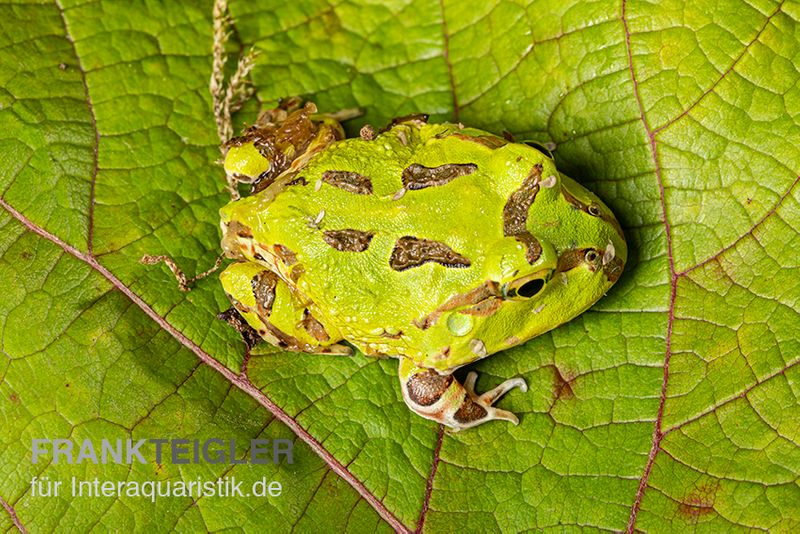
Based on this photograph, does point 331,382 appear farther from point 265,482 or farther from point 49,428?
point 49,428

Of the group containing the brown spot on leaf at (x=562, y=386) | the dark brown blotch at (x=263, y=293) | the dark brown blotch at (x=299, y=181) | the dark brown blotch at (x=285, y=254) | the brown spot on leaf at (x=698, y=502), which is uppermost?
the dark brown blotch at (x=299, y=181)

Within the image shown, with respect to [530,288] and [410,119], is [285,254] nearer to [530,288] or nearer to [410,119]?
[410,119]

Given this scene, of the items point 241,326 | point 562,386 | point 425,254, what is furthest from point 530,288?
point 241,326

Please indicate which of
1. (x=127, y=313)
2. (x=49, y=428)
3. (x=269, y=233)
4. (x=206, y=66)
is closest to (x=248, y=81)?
(x=206, y=66)

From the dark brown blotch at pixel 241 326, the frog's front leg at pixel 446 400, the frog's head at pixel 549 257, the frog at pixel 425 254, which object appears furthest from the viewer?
the dark brown blotch at pixel 241 326

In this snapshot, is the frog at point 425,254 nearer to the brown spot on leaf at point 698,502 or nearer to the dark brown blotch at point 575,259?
the dark brown blotch at point 575,259

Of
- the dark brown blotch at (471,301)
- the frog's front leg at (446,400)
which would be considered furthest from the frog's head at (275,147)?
the frog's front leg at (446,400)

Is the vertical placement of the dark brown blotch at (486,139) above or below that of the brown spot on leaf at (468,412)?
above
